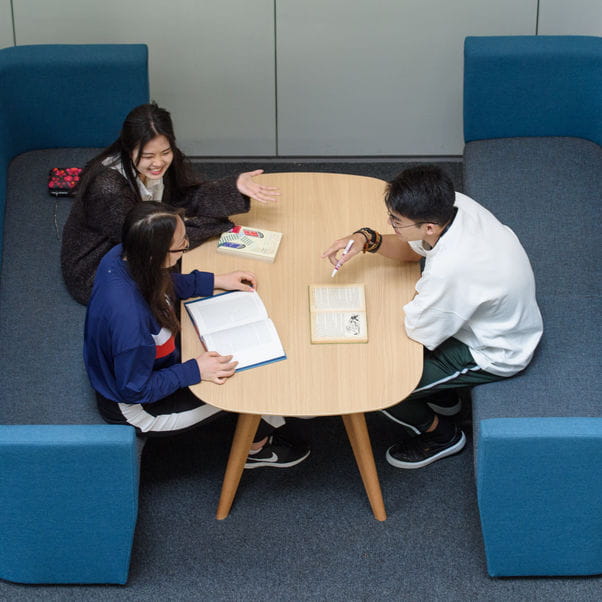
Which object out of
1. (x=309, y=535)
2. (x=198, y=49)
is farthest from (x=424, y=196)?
(x=198, y=49)

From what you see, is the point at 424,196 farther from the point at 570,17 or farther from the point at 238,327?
the point at 570,17

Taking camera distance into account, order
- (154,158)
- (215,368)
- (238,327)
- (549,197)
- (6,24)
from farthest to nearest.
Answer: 1. (6,24)
2. (549,197)
3. (154,158)
4. (238,327)
5. (215,368)

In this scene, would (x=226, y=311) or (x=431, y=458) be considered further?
(x=431, y=458)

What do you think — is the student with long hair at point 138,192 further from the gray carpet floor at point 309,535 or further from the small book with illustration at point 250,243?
the gray carpet floor at point 309,535

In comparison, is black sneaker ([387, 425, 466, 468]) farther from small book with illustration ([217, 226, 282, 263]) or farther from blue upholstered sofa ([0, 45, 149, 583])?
blue upholstered sofa ([0, 45, 149, 583])

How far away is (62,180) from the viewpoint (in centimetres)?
359

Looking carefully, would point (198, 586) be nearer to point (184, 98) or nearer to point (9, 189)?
point (9, 189)

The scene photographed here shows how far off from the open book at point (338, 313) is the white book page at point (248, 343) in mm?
127

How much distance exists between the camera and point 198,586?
2848 millimetres

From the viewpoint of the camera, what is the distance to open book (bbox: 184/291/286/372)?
2.65m

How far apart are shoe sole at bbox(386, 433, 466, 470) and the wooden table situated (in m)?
0.22

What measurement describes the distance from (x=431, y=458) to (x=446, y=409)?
0.24 m

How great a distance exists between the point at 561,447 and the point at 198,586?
4.04ft

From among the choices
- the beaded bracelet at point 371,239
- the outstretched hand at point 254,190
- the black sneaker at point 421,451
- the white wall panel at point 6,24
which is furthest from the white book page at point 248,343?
the white wall panel at point 6,24
